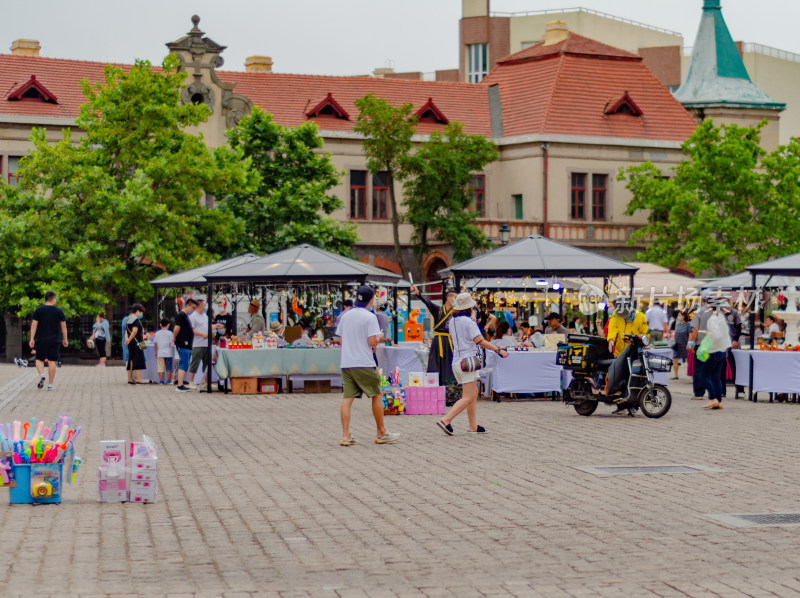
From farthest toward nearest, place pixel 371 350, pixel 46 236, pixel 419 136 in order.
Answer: pixel 419 136, pixel 46 236, pixel 371 350

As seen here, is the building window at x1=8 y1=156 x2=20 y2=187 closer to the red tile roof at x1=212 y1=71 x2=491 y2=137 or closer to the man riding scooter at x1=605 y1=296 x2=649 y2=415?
the red tile roof at x1=212 y1=71 x2=491 y2=137

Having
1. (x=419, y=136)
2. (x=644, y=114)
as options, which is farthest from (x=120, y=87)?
(x=644, y=114)

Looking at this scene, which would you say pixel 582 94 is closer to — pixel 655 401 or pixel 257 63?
pixel 257 63

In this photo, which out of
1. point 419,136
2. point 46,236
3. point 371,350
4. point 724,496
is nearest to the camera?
point 724,496

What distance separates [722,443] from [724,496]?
180 inches

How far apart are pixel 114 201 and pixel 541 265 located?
21.3 meters

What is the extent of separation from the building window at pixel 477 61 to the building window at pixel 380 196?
26147 mm

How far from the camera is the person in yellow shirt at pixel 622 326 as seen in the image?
66.9ft

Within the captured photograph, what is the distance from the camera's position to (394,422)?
18.9 meters

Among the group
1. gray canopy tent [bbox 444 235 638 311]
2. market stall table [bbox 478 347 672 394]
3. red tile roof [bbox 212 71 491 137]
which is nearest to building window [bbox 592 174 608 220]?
red tile roof [bbox 212 71 491 137]

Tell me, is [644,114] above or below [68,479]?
above

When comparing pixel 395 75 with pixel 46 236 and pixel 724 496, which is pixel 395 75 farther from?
pixel 724 496

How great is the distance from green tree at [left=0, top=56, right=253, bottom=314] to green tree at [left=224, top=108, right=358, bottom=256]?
2227 millimetres

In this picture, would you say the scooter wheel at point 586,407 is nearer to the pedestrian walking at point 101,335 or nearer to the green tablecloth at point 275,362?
the green tablecloth at point 275,362
